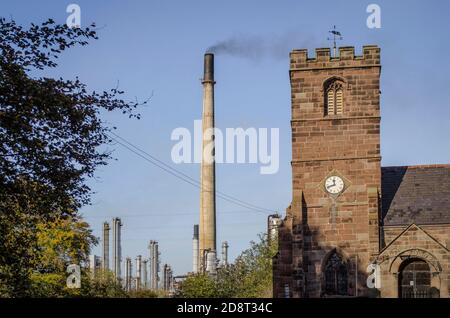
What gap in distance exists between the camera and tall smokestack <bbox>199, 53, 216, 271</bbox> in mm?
81375

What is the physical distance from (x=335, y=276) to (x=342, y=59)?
11.4 metres

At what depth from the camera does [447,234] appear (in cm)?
5012

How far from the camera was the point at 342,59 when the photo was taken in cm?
5269

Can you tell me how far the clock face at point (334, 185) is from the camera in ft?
169

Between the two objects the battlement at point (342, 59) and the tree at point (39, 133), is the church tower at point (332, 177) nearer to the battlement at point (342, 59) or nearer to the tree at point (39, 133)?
the battlement at point (342, 59)

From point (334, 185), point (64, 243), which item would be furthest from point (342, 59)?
point (64, 243)

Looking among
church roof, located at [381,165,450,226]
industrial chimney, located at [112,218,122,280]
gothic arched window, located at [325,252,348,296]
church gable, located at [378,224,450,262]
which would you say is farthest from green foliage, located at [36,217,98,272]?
industrial chimney, located at [112,218,122,280]

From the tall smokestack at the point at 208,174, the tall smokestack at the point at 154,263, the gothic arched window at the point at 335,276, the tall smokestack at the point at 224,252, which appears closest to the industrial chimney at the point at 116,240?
the tall smokestack at the point at 224,252

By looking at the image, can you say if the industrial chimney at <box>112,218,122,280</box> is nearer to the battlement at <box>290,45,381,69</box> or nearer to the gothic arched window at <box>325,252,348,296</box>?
the battlement at <box>290,45,381,69</box>

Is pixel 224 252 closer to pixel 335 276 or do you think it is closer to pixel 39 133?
pixel 335 276

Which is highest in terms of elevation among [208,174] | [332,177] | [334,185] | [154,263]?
[208,174]

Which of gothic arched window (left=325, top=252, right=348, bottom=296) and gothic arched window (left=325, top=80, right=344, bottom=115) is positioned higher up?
gothic arched window (left=325, top=80, right=344, bottom=115)

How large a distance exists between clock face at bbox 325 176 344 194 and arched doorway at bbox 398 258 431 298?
517 cm
